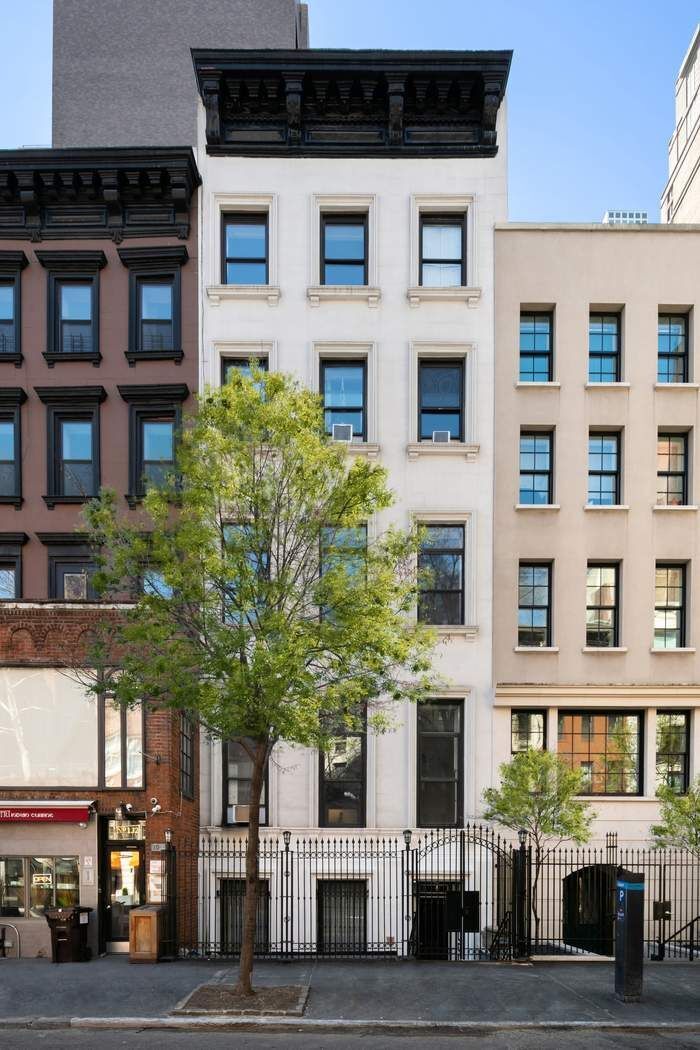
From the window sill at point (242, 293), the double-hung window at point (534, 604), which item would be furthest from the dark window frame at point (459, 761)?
the window sill at point (242, 293)

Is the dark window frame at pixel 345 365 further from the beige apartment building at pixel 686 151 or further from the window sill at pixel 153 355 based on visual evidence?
the beige apartment building at pixel 686 151

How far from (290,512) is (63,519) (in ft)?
28.8

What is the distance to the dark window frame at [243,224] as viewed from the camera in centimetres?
2068

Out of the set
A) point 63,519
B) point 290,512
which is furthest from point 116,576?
point 63,519

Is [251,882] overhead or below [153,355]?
below

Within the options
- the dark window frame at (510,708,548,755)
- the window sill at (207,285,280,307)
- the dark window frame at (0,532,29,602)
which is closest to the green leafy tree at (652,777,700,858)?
the dark window frame at (510,708,548,755)

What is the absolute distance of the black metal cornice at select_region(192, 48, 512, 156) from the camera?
19984 mm

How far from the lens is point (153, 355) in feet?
65.9

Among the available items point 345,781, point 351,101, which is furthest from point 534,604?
point 351,101

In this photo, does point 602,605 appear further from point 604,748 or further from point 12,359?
point 12,359

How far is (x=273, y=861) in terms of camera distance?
18875mm

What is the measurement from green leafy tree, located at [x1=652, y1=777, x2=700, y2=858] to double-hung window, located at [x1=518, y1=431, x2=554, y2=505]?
24.4 ft

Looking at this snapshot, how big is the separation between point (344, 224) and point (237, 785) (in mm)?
14047

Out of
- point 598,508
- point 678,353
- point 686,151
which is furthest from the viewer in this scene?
point 686,151
